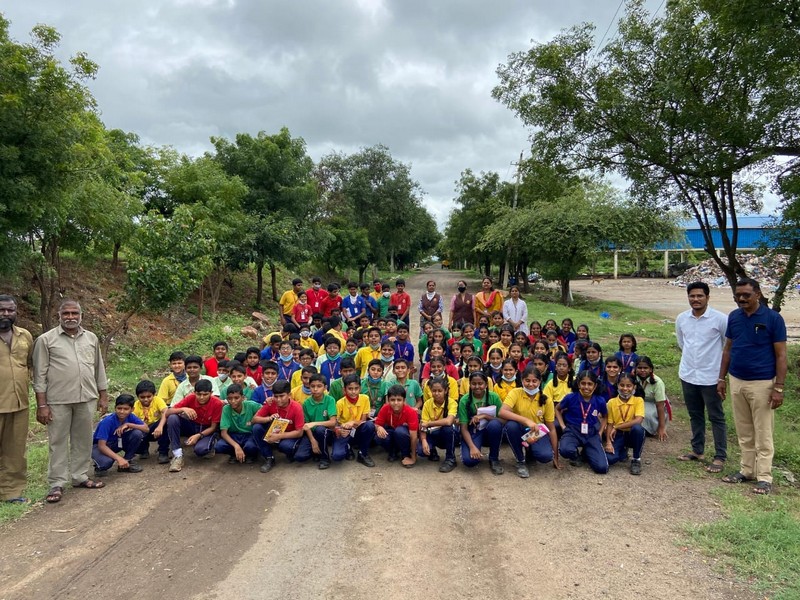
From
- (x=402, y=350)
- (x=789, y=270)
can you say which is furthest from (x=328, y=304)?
(x=789, y=270)

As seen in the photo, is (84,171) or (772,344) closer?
(772,344)

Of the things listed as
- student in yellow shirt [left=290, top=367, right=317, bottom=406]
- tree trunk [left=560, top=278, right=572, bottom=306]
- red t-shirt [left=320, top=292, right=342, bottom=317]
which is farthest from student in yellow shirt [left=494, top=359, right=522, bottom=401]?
tree trunk [left=560, top=278, right=572, bottom=306]

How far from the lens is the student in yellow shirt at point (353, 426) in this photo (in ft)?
18.5

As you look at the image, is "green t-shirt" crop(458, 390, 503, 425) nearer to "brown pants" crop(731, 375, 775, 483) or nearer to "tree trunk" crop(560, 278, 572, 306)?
"brown pants" crop(731, 375, 775, 483)

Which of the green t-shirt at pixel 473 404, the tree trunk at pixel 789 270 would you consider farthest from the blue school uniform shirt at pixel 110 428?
the tree trunk at pixel 789 270

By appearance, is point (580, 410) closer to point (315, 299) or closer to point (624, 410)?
point (624, 410)

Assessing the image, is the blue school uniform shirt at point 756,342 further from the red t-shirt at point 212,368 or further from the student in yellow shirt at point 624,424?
the red t-shirt at point 212,368

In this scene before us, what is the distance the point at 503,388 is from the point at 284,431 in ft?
8.41

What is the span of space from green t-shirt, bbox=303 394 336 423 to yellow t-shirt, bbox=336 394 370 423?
0.23 ft

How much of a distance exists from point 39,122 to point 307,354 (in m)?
4.54

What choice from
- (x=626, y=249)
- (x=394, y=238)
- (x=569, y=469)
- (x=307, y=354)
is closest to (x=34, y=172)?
(x=307, y=354)

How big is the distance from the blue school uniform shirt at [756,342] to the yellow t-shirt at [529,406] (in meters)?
1.75

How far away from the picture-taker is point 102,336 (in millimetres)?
11227

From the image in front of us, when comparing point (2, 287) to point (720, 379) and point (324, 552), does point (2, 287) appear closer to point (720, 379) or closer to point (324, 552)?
point (324, 552)
